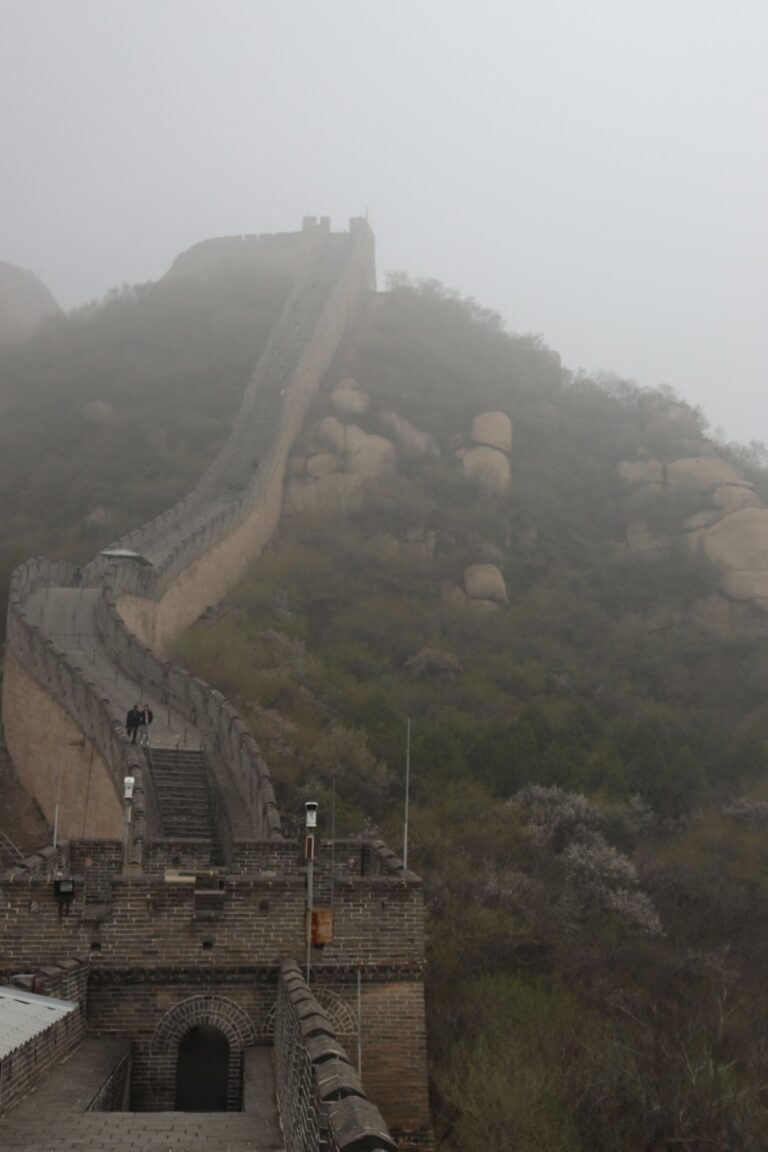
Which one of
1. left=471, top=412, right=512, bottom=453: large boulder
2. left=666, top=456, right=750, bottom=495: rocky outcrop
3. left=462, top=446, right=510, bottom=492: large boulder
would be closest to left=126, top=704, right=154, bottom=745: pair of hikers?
left=462, top=446, right=510, bottom=492: large boulder

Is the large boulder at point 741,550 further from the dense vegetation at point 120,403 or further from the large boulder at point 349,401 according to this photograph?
the dense vegetation at point 120,403

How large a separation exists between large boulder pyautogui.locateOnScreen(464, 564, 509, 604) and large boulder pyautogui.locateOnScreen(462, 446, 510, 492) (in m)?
5.76

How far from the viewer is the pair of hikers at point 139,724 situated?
2259cm

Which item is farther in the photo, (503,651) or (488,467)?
(488,467)

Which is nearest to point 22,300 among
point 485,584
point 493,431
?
point 493,431

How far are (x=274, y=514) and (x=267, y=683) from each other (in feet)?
43.9

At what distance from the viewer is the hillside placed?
62.3 ft

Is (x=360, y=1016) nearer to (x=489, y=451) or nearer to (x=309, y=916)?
(x=309, y=916)

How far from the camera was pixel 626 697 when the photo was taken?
38.4 m

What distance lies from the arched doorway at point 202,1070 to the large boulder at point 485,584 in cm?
3107

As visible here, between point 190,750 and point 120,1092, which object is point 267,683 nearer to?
point 190,750

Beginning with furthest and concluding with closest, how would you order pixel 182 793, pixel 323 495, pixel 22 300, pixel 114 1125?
pixel 22 300 < pixel 323 495 < pixel 182 793 < pixel 114 1125

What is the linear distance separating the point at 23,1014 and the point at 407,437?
43.0 m

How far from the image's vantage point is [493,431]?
173 ft
